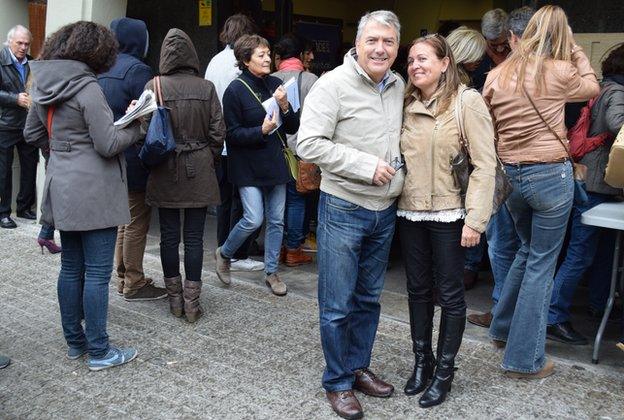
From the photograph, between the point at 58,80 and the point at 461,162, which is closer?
the point at 461,162

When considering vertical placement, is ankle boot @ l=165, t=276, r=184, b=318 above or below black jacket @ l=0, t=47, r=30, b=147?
below

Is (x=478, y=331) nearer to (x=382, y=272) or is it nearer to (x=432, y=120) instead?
(x=382, y=272)

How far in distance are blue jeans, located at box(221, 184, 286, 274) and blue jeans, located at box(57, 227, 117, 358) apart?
1.34 m

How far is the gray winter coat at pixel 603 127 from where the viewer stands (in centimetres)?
412

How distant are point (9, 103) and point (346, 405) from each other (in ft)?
17.8

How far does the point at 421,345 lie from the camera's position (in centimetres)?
361

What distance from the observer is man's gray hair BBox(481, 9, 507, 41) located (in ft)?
16.1

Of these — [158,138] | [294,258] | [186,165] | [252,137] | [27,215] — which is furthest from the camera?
[27,215]

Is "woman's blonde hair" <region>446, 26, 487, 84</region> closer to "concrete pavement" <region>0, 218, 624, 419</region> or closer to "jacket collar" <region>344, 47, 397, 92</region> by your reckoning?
"jacket collar" <region>344, 47, 397, 92</region>

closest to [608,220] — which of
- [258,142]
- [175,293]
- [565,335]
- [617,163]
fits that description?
[617,163]

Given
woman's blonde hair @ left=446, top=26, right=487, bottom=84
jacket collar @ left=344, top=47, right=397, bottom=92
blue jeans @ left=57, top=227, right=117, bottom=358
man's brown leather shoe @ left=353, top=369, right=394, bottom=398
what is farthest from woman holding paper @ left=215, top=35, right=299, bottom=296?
man's brown leather shoe @ left=353, top=369, right=394, bottom=398

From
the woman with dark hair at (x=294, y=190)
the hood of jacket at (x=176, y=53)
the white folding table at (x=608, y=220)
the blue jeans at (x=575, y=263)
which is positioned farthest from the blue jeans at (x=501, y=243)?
the hood of jacket at (x=176, y=53)

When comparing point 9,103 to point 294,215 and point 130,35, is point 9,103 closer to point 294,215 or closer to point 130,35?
point 130,35

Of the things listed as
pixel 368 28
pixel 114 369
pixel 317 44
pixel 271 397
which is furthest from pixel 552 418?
pixel 317 44
